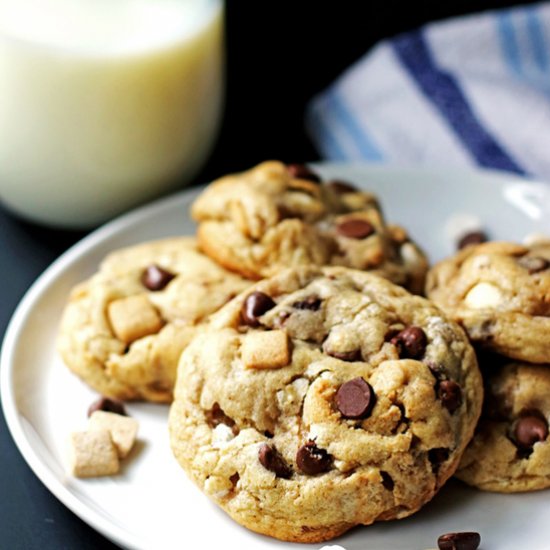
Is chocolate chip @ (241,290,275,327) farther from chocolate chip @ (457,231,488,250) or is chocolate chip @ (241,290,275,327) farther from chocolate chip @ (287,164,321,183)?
chocolate chip @ (457,231,488,250)

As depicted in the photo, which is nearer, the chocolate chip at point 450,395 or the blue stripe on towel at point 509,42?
the chocolate chip at point 450,395

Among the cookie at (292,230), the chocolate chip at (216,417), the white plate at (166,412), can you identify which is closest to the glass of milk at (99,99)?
the white plate at (166,412)

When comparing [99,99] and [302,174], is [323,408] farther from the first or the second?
[99,99]

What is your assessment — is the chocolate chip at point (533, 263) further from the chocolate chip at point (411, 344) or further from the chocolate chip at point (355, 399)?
the chocolate chip at point (355, 399)

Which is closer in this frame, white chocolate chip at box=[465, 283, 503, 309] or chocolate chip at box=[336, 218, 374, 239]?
white chocolate chip at box=[465, 283, 503, 309]

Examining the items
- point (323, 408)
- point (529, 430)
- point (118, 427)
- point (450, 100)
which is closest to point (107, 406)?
point (118, 427)

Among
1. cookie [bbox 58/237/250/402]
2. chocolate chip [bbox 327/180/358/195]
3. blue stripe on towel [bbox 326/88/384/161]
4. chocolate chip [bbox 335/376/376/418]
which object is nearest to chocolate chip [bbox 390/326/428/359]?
chocolate chip [bbox 335/376/376/418]
